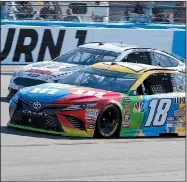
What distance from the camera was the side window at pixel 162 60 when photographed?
57.0 feet

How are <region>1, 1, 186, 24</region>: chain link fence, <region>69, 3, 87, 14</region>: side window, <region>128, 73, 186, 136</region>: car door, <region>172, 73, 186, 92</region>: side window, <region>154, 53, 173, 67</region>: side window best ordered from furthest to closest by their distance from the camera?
<region>69, 3, 87, 14</region>: side window < <region>1, 1, 186, 24</region>: chain link fence < <region>154, 53, 173, 67</region>: side window < <region>172, 73, 186, 92</region>: side window < <region>128, 73, 186, 136</region>: car door

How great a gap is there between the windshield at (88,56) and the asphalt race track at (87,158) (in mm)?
4655

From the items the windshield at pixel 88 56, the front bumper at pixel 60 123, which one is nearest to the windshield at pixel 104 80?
the front bumper at pixel 60 123

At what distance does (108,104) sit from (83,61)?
500 centimetres

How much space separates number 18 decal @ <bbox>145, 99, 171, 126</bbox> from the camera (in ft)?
41.1

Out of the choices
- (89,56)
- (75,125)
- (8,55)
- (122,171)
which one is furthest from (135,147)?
(8,55)

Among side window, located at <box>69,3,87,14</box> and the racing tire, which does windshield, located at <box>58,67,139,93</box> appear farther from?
side window, located at <box>69,3,87,14</box>

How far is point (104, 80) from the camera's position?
41.8ft

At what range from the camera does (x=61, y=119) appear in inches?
463

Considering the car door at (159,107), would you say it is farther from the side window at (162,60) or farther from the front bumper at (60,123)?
the side window at (162,60)

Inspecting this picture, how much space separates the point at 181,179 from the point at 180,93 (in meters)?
4.59

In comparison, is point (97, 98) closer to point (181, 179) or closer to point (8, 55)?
point (181, 179)

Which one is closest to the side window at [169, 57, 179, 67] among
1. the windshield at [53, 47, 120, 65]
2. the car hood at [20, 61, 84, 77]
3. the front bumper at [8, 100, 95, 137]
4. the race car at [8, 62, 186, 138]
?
the windshield at [53, 47, 120, 65]

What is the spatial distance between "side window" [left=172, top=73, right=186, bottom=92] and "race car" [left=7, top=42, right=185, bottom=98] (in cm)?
299
